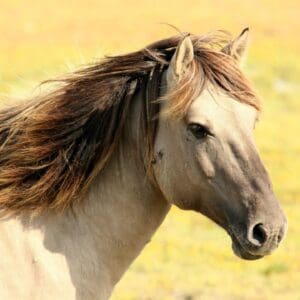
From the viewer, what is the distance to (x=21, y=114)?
5332 millimetres

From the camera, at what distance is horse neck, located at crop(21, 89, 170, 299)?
17.2ft

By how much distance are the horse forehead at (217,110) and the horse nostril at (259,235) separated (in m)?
0.55

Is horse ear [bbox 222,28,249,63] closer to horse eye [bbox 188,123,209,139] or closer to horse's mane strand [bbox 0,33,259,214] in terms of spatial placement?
horse's mane strand [bbox 0,33,259,214]

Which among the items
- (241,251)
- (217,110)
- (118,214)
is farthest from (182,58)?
(241,251)

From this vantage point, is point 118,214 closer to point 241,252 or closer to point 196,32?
point 241,252

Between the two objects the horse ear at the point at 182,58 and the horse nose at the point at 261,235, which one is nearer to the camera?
the horse nose at the point at 261,235

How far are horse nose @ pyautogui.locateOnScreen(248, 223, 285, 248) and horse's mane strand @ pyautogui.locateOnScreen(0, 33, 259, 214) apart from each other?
732 mm

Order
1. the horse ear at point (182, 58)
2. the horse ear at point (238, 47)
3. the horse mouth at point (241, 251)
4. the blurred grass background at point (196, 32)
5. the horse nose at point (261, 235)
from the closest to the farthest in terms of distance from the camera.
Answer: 1. the horse nose at point (261, 235)
2. the horse mouth at point (241, 251)
3. the horse ear at point (182, 58)
4. the horse ear at point (238, 47)
5. the blurred grass background at point (196, 32)

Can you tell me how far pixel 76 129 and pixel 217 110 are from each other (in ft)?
2.69

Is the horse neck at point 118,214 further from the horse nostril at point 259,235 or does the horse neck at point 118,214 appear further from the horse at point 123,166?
the horse nostril at point 259,235

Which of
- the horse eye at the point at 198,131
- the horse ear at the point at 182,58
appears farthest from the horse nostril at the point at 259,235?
the horse ear at the point at 182,58

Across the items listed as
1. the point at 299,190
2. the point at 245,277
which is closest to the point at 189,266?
the point at 245,277

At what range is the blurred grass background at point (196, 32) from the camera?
1085 centimetres

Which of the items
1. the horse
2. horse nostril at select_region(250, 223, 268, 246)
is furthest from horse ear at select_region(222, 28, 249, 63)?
horse nostril at select_region(250, 223, 268, 246)
